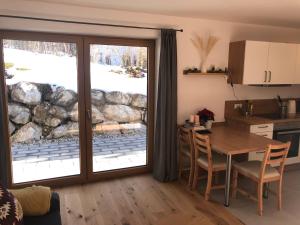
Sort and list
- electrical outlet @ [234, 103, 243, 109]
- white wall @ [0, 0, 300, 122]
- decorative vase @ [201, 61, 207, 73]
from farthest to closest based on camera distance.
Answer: electrical outlet @ [234, 103, 243, 109], decorative vase @ [201, 61, 207, 73], white wall @ [0, 0, 300, 122]

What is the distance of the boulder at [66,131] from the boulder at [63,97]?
0.30 meters

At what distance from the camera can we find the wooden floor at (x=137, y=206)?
2.78 meters

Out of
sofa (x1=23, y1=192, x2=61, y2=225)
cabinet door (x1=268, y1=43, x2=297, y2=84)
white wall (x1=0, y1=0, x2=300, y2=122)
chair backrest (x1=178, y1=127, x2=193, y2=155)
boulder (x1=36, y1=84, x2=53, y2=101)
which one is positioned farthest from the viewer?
cabinet door (x1=268, y1=43, x2=297, y2=84)

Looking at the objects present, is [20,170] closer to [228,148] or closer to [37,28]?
[37,28]

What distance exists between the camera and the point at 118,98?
12.6 ft

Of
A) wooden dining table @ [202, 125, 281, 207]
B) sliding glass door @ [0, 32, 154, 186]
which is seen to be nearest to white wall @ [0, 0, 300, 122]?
sliding glass door @ [0, 32, 154, 186]

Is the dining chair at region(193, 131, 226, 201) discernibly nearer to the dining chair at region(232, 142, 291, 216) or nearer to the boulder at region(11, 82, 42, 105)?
the dining chair at region(232, 142, 291, 216)

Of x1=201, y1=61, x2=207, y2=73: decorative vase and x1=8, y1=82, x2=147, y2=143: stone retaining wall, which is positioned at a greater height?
x1=201, y1=61, x2=207, y2=73: decorative vase

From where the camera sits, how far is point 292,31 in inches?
181

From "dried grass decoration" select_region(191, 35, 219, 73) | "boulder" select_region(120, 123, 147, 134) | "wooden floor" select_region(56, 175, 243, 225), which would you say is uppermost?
"dried grass decoration" select_region(191, 35, 219, 73)

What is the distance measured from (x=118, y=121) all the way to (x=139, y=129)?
38 centimetres

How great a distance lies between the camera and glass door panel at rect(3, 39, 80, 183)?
10.6 feet

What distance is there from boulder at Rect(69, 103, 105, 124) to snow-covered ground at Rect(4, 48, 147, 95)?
294 millimetres

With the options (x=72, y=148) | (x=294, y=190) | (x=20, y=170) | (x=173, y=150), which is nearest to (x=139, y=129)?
(x=173, y=150)
